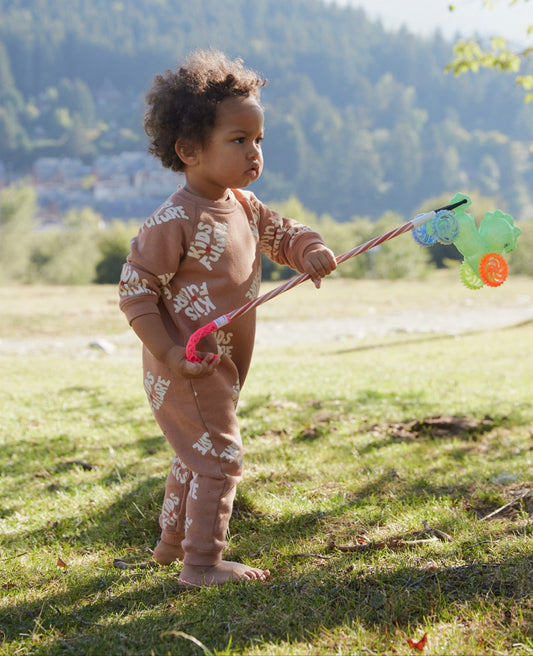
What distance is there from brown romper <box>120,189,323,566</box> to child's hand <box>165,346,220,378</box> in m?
0.12

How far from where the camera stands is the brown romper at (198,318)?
2738 millimetres

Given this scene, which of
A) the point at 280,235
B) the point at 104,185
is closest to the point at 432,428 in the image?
the point at 280,235

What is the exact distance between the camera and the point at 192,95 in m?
2.75

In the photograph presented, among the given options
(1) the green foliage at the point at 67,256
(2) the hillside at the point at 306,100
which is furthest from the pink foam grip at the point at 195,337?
(2) the hillside at the point at 306,100

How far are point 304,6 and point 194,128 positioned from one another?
216 metres

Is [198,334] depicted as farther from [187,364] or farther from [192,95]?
[192,95]

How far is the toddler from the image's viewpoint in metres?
2.73

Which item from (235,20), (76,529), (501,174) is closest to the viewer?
(76,529)

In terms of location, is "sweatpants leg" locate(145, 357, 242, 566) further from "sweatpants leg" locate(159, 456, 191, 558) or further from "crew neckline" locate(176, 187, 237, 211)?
"crew neckline" locate(176, 187, 237, 211)

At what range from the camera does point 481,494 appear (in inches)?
145

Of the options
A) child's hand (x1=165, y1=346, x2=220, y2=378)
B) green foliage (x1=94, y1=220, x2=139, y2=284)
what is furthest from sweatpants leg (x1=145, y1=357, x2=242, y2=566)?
green foliage (x1=94, y1=220, x2=139, y2=284)

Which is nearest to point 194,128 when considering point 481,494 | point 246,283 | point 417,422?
point 246,283

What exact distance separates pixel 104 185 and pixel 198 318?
143 meters

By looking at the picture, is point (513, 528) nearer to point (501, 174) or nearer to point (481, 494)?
point (481, 494)
